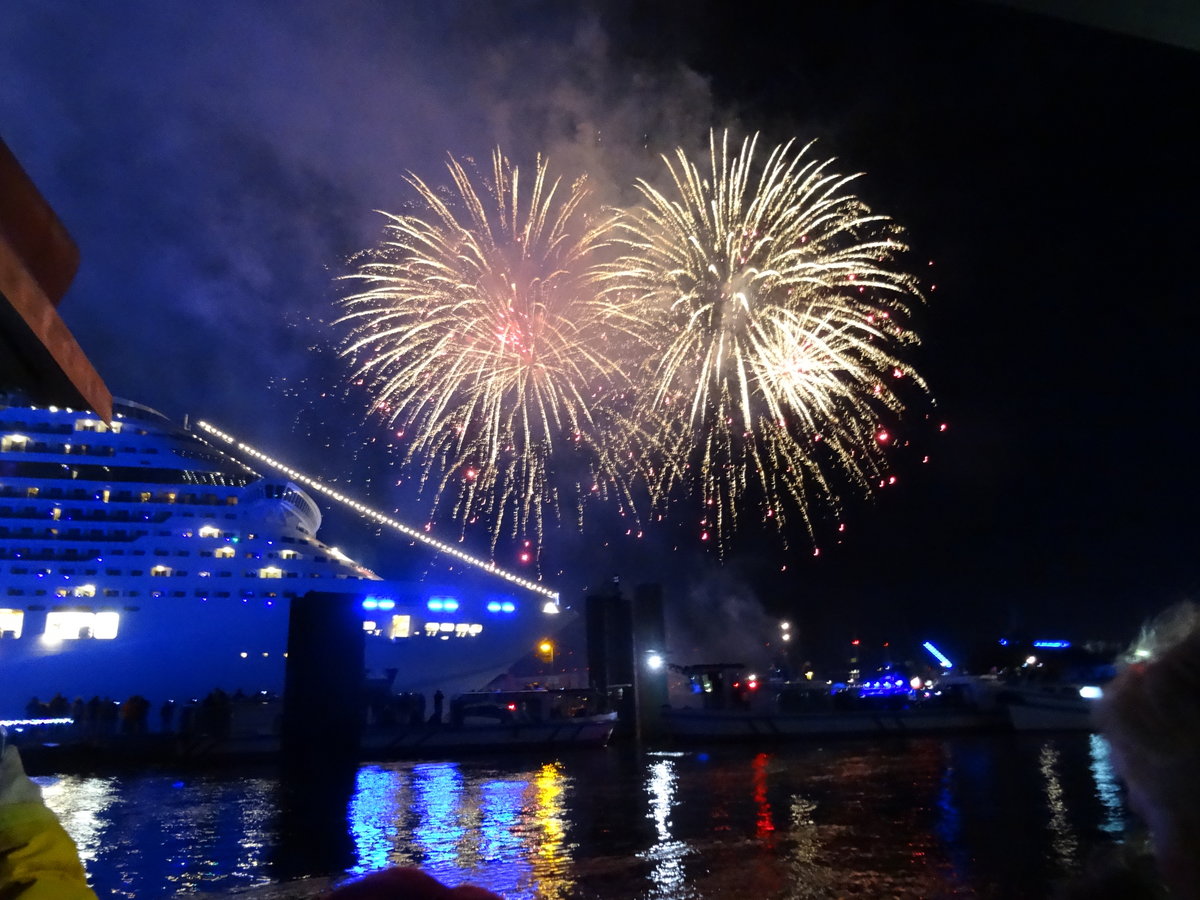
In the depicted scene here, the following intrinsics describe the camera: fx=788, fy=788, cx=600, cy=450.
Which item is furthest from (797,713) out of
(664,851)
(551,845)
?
(664,851)

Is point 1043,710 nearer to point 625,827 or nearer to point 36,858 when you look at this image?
point 625,827

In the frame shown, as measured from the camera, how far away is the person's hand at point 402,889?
3.96ft

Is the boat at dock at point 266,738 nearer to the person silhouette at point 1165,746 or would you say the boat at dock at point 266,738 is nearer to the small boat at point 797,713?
the small boat at point 797,713

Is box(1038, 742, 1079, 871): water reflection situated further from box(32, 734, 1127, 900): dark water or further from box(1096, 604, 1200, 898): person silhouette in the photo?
box(1096, 604, 1200, 898): person silhouette

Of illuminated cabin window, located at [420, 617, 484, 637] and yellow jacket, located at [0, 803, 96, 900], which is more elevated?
illuminated cabin window, located at [420, 617, 484, 637]

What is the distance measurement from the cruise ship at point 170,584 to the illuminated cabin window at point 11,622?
0.17 feet

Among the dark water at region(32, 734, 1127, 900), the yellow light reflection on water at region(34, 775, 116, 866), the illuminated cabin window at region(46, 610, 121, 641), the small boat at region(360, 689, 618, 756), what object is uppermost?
the illuminated cabin window at region(46, 610, 121, 641)

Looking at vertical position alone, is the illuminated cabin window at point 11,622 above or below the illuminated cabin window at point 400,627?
above

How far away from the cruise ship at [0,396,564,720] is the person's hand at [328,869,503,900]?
3168 centimetres

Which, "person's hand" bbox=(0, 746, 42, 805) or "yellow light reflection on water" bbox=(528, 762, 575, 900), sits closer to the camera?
"person's hand" bbox=(0, 746, 42, 805)

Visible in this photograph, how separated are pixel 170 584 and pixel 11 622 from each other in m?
6.00

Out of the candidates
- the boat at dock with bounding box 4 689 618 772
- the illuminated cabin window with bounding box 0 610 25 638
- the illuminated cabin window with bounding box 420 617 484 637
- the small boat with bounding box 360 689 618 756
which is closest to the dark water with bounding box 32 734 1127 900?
the boat at dock with bounding box 4 689 618 772

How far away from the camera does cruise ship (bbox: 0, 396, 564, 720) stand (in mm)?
32188

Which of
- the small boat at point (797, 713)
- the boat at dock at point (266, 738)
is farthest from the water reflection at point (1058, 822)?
the boat at dock at point (266, 738)
